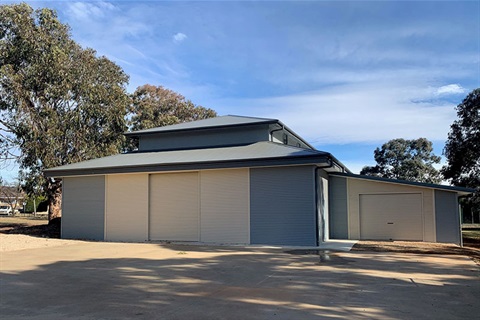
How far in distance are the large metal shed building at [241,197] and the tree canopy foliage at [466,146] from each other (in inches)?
324

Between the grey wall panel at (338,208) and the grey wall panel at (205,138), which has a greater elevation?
the grey wall panel at (205,138)

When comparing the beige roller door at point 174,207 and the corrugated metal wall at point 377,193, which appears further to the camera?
the corrugated metal wall at point 377,193

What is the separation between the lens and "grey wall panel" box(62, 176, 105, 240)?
60.8 ft

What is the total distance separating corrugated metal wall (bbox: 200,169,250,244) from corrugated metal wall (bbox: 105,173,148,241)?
9.43 feet

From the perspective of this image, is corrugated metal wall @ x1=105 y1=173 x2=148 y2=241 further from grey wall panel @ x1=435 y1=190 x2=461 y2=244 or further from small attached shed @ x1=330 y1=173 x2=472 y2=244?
grey wall panel @ x1=435 y1=190 x2=461 y2=244

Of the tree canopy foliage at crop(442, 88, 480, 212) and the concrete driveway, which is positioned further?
the tree canopy foliage at crop(442, 88, 480, 212)

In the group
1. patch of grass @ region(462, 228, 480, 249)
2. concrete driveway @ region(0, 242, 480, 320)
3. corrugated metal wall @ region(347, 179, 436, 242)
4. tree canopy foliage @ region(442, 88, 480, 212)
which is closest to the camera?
concrete driveway @ region(0, 242, 480, 320)

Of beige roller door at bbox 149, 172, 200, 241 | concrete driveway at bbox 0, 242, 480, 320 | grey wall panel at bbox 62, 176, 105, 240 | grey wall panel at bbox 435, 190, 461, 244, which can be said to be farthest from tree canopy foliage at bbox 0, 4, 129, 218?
grey wall panel at bbox 435, 190, 461, 244

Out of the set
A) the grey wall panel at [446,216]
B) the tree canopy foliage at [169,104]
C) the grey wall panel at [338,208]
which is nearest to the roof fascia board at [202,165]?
the grey wall panel at [338,208]

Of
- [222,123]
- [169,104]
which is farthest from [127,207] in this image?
[169,104]

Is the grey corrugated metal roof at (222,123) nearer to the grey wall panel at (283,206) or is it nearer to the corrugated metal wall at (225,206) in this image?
the corrugated metal wall at (225,206)

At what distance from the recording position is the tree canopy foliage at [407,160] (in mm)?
49188

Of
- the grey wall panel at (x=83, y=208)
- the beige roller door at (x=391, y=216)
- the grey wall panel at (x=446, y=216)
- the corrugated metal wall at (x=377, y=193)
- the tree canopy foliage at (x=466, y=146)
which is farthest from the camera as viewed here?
the tree canopy foliage at (x=466, y=146)

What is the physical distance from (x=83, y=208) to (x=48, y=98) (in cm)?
1013
